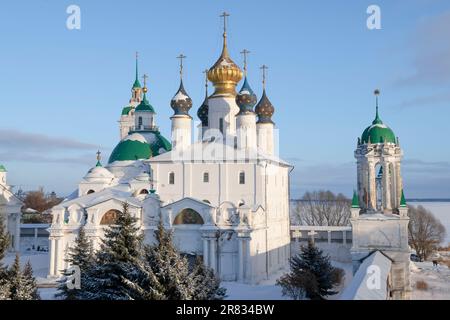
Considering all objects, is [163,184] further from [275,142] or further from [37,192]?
[37,192]

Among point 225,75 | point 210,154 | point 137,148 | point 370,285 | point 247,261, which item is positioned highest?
point 225,75

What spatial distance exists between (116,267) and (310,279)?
8706 mm

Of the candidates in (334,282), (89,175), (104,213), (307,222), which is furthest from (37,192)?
(334,282)

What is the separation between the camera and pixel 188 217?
28.4 meters

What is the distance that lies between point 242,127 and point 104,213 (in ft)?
33.5

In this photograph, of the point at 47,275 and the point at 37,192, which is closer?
the point at 47,275

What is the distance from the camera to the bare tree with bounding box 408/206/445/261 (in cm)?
4125

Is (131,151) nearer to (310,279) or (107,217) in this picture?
(107,217)

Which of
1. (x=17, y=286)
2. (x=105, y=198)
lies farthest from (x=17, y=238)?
(x=17, y=286)

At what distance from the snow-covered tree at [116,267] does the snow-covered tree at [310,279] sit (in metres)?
7.77

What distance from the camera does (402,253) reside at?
63.3 ft

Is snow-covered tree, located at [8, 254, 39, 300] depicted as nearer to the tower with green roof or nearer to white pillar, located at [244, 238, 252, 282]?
white pillar, located at [244, 238, 252, 282]

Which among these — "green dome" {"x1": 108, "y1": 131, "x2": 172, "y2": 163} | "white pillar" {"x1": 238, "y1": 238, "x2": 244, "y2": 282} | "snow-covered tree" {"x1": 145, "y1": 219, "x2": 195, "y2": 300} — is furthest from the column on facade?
"green dome" {"x1": 108, "y1": 131, "x2": 172, "y2": 163}

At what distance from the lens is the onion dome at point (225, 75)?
3478cm
